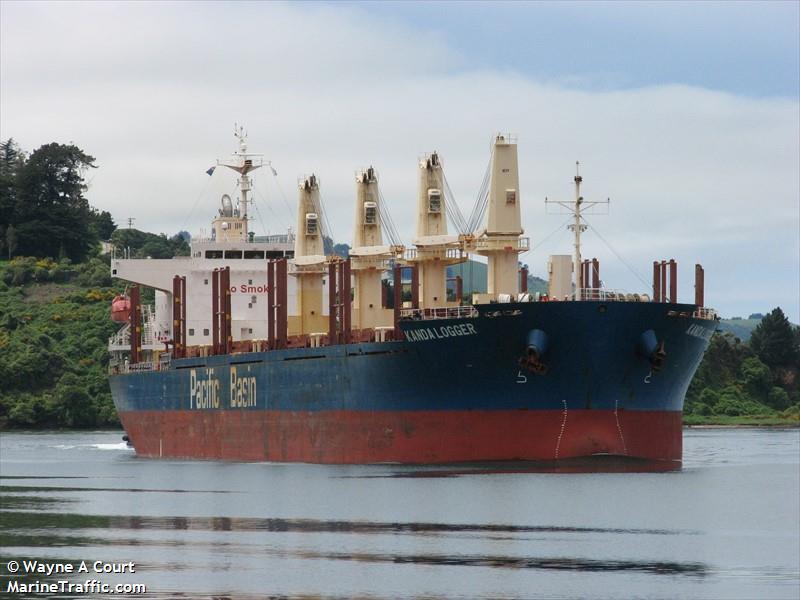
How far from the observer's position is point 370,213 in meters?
59.7

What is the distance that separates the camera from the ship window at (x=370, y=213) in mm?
59531

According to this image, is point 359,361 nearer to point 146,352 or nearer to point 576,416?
point 576,416

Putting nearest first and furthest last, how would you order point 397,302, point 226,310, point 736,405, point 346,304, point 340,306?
point 397,302, point 346,304, point 340,306, point 226,310, point 736,405

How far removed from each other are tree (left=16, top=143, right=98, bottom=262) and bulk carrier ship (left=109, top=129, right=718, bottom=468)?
226ft

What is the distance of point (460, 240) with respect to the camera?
53.2m

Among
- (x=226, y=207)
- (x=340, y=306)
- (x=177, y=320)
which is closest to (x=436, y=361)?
(x=340, y=306)

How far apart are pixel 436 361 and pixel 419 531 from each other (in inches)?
512

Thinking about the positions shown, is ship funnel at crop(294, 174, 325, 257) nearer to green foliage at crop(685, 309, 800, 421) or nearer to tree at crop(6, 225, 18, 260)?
green foliage at crop(685, 309, 800, 421)

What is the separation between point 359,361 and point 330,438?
3.36 m

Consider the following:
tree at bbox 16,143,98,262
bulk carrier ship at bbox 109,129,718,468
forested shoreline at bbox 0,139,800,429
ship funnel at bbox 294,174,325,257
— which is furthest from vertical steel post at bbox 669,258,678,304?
tree at bbox 16,143,98,262

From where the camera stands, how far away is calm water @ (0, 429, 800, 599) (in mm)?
29047

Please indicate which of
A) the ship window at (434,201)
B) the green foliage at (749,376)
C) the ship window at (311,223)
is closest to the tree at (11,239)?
the green foliage at (749,376)

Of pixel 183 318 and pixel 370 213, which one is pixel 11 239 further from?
pixel 370 213

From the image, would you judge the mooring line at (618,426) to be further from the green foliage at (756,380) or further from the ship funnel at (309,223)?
the green foliage at (756,380)
